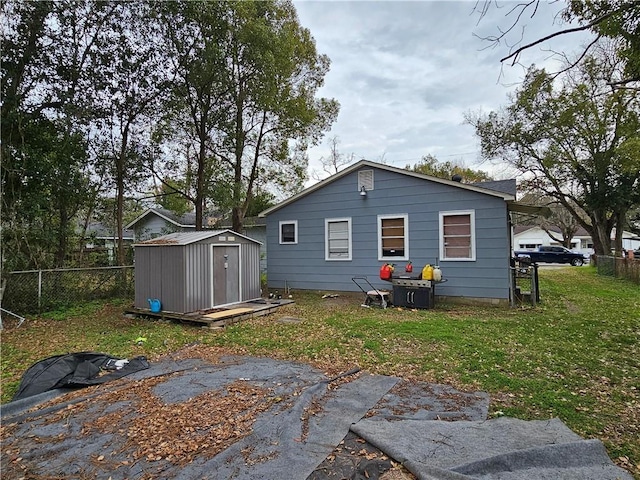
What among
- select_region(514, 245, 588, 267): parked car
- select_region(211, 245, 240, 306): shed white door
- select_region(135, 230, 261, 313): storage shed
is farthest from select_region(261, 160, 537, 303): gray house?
select_region(514, 245, 588, 267): parked car

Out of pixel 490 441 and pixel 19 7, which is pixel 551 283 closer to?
pixel 490 441

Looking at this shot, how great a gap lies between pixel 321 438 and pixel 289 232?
8.92m

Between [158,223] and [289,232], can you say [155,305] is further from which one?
[158,223]

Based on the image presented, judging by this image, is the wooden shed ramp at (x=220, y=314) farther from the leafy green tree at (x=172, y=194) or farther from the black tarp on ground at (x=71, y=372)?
the leafy green tree at (x=172, y=194)

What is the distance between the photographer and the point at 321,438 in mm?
2764

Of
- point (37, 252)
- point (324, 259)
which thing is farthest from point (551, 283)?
point (37, 252)

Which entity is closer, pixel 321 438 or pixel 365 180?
pixel 321 438

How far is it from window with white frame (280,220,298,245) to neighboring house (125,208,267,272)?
3.44m

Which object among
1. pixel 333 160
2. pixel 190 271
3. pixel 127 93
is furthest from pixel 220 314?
pixel 333 160

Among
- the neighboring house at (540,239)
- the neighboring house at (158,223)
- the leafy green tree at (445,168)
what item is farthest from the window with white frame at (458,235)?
the neighboring house at (540,239)

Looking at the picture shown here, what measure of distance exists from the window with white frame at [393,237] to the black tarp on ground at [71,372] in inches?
262

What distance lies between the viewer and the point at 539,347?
17.6ft

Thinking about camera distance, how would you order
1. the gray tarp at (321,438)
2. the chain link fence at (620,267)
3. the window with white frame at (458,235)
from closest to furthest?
1. the gray tarp at (321,438)
2. the window with white frame at (458,235)
3. the chain link fence at (620,267)

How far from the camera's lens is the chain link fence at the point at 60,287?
7.65 m
